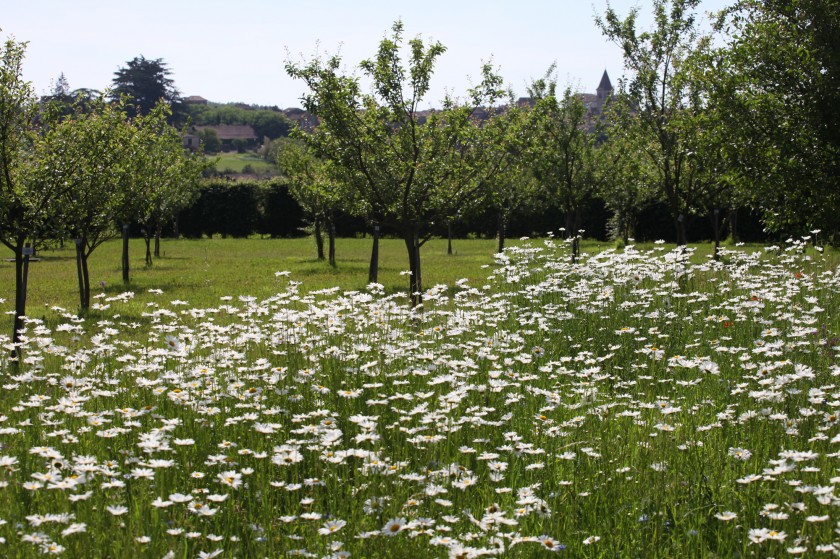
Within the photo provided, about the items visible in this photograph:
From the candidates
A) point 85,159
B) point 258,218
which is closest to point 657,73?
point 85,159

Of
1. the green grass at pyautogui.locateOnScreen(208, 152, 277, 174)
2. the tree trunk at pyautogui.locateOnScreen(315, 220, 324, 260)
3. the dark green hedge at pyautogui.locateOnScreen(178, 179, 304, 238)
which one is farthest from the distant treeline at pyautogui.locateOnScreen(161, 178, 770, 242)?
the green grass at pyautogui.locateOnScreen(208, 152, 277, 174)

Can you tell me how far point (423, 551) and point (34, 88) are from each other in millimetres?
10954

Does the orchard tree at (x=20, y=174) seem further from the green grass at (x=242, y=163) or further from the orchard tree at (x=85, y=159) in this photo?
the green grass at (x=242, y=163)

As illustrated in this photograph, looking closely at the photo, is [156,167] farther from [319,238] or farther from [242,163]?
[242,163]

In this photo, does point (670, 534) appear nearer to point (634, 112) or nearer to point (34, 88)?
point (34, 88)

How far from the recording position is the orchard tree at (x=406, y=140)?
553 inches

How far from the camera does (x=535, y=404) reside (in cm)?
630

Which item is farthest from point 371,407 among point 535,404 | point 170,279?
point 170,279

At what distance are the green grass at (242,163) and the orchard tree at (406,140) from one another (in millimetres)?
83967

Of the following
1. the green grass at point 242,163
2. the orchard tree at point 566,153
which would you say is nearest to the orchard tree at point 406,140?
the orchard tree at point 566,153

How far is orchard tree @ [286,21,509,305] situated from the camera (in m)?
14.0

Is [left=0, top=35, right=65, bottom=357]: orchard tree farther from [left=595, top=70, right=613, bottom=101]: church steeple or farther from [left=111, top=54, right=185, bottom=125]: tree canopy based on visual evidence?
[left=595, top=70, right=613, bottom=101]: church steeple

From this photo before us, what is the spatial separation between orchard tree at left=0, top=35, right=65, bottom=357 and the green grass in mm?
85209

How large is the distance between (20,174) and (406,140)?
6.55 meters
